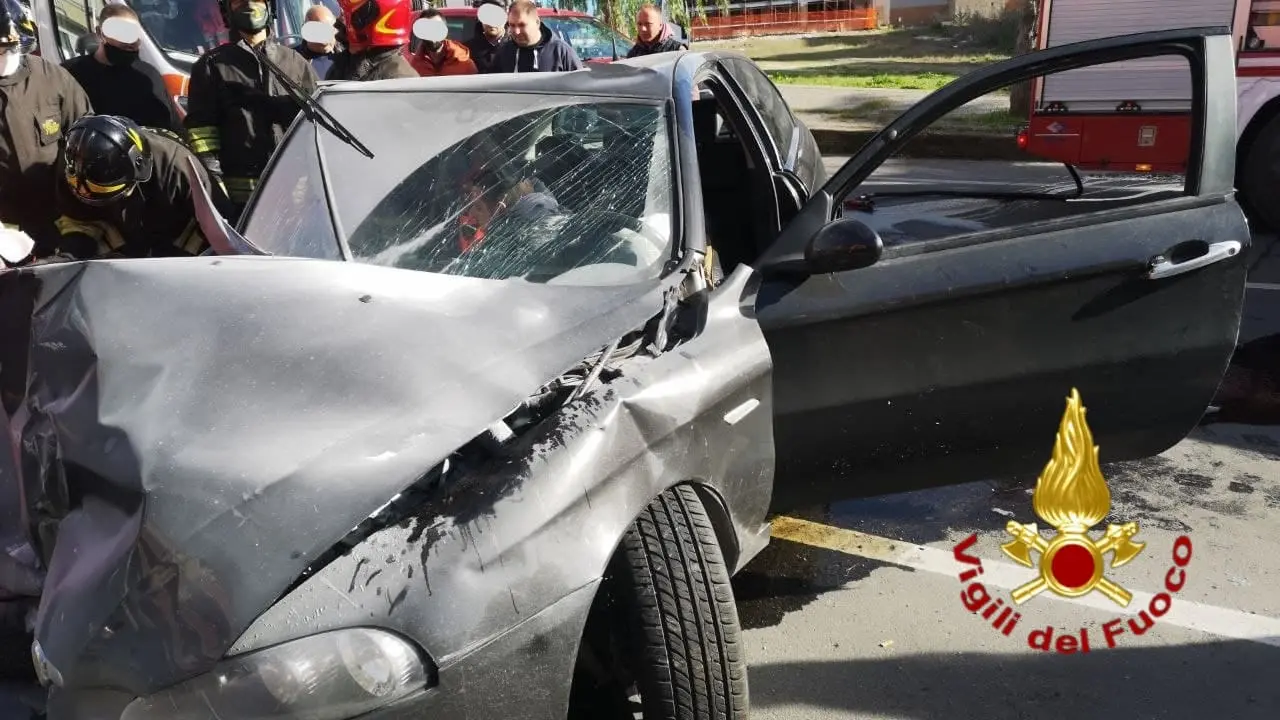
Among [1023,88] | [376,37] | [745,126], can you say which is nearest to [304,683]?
[745,126]

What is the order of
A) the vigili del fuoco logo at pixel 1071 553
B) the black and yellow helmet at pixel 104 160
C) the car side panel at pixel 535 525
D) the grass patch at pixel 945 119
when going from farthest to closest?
the grass patch at pixel 945 119, the black and yellow helmet at pixel 104 160, the vigili del fuoco logo at pixel 1071 553, the car side panel at pixel 535 525

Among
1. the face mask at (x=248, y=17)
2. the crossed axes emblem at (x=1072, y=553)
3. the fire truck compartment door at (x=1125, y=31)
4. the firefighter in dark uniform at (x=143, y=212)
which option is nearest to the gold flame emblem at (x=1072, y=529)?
the crossed axes emblem at (x=1072, y=553)

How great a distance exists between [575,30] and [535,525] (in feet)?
32.2

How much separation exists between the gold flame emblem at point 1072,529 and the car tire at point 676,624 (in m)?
1.29

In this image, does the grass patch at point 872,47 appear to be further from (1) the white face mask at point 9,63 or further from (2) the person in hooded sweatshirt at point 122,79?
(1) the white face mask at point 9,63

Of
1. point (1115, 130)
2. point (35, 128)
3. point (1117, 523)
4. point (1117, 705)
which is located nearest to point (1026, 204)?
point (1117, 523)

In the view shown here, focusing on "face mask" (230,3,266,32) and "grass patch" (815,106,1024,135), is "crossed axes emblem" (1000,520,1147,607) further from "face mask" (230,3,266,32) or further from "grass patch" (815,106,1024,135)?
"grass patch" (815,106,1024,135)

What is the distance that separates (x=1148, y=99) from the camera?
864 centimetres

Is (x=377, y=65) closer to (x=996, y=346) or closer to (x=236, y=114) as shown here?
(x=236, y=114)

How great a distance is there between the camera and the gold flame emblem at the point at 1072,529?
2980 mm

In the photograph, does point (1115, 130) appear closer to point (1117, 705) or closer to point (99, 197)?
point (1117, 705)

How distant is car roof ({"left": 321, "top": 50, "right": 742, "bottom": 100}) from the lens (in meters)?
3.02

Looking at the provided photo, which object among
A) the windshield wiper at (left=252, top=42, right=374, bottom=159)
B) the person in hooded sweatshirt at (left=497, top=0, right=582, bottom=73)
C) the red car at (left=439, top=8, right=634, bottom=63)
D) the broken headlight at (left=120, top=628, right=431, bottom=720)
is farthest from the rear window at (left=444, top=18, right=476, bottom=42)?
the broken headlight at (left=120, top=628, right=431, bottom=720)

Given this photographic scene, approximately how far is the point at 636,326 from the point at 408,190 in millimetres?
979
